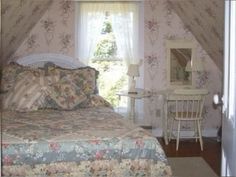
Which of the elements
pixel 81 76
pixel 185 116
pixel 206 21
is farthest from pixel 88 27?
pixel 185 116

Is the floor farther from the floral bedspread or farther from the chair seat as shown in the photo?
the floral bedspread

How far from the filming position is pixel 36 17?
4.81 metres

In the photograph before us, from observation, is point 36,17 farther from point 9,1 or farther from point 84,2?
point 9,1

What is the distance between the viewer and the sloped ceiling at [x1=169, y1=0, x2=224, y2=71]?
3.90 metres

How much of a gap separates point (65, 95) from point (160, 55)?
172 centimetres

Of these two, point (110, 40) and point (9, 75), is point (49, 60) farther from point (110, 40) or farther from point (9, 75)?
point (110, 40)

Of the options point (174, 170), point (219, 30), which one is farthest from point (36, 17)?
point (174, 170)

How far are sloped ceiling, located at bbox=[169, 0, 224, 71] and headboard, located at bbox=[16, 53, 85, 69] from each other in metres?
1.44

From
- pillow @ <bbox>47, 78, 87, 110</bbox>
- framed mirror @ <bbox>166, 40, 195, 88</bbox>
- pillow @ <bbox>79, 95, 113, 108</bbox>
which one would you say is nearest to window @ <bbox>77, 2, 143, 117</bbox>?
framed mirror @ <bbox>166, 40, 195, 88</bbox>

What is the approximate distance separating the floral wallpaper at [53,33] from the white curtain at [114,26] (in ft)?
0.47

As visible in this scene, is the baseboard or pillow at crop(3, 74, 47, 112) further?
the baseboard

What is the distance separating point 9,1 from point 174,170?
2241mm

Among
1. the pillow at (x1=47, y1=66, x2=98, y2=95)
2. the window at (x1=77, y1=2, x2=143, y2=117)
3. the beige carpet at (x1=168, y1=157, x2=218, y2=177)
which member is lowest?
the beige carpet at (x1=168, y1=157, x2=218, y2=177)

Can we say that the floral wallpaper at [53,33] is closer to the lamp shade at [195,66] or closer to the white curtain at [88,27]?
the white curtain at [88,27]
